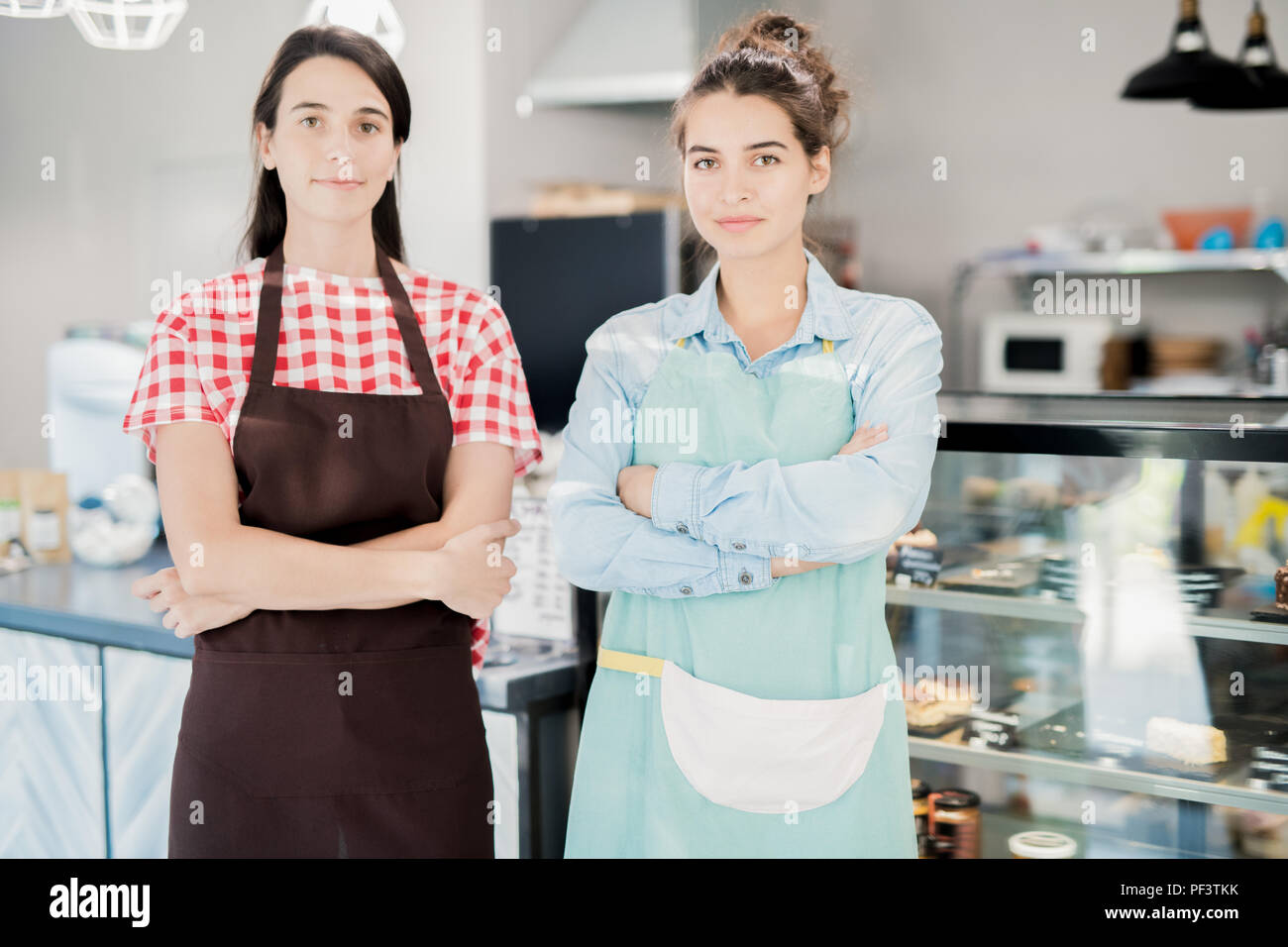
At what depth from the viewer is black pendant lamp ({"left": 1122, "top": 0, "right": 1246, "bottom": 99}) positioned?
2.36 meters

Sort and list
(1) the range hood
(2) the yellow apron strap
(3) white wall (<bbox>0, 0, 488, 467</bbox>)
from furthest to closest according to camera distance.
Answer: (1) the range hood
(3) white wall (<bbox>0, 0, 488, 467</bbox>)
(2) the yellow apron strap

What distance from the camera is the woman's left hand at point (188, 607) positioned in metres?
1.11

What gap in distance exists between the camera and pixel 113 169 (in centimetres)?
185

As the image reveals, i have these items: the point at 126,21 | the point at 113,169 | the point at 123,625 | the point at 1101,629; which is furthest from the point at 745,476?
the point at 113,169

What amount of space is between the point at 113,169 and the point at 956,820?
156 cm

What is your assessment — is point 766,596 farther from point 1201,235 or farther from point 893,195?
point 893,195

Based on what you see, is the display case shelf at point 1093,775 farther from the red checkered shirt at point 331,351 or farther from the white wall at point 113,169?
the white wall at point 113,169

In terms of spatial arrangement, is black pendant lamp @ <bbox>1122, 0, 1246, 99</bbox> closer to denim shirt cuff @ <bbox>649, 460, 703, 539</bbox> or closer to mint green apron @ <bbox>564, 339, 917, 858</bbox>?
mint green apron @ <bbox>564, 339, 917, 858</bbox>

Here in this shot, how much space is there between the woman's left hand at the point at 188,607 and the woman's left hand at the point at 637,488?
0.37 m

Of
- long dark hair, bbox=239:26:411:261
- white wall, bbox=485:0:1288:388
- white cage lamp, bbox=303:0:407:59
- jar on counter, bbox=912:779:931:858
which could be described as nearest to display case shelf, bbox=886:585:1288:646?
jar on counter, bbox=912:779:931:858

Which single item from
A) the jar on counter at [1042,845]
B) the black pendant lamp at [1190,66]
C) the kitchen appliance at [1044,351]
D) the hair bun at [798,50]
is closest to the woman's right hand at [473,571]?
the hair bun at [798,50]

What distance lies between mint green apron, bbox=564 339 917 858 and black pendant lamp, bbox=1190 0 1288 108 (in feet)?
5.72

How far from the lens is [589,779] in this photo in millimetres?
1223
